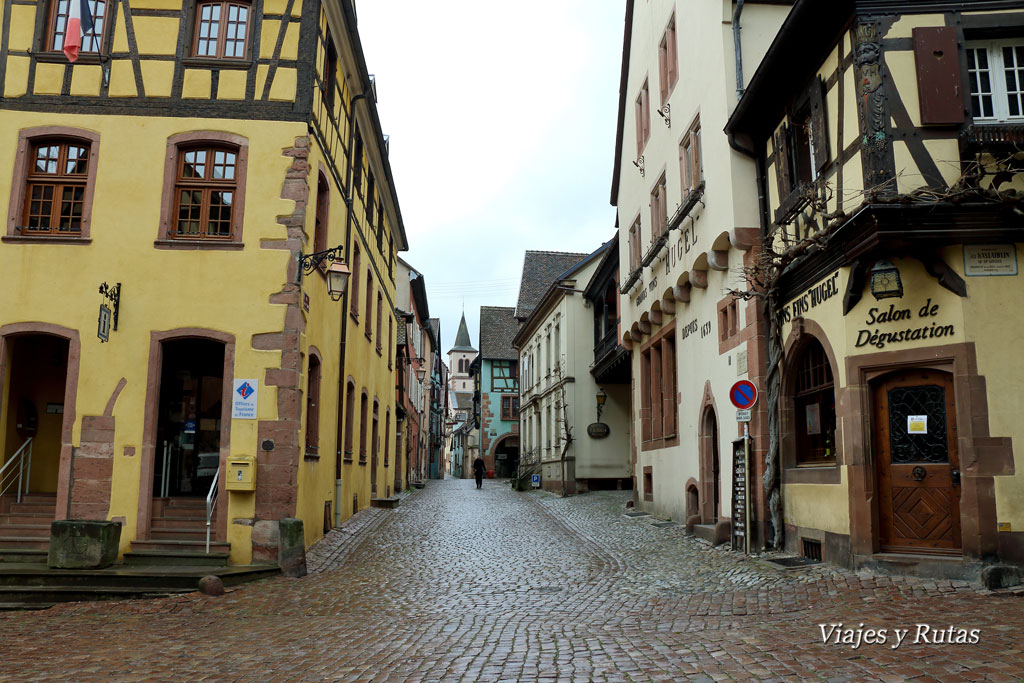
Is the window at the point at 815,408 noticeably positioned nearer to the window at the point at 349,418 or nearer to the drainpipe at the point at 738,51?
the drainpipe at the point at 738,51

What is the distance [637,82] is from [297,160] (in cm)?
1152

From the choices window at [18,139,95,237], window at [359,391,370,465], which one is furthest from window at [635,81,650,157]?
window at [18,139,95,237]

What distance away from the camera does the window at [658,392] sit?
Answer: 1905 centimetres

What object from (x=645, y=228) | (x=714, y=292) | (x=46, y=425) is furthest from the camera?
(x=645, y=228)

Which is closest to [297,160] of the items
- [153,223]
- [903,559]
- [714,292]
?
[153,223]

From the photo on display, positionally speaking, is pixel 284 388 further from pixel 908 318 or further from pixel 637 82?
pixel 637 82

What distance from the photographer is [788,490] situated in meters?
12.4

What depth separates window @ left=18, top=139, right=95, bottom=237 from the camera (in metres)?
12.8

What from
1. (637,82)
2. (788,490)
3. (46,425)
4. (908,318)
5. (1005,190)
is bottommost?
(788,490)

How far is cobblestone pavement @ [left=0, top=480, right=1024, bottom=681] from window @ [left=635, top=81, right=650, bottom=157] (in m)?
10.8

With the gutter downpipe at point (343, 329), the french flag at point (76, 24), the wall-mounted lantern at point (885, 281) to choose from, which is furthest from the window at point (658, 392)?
the french flag at point (76, 24)

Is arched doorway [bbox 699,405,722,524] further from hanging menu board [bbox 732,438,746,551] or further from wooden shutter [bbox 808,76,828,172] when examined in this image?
wooden shutter [bbox 808,76,828,172]

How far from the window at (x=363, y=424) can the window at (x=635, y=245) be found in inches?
297

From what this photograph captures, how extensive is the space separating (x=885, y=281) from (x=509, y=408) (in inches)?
1974
